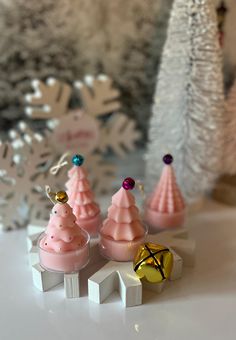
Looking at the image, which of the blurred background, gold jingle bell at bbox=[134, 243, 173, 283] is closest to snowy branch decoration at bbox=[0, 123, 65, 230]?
the blurred background

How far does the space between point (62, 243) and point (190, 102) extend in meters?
0.33

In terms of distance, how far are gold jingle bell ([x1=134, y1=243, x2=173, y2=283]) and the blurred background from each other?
405 mm

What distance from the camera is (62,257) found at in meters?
0.58

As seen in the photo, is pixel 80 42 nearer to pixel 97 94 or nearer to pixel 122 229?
pixel 97 94

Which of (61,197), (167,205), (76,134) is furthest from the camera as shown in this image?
(76,134)

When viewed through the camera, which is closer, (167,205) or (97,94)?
(167,205)

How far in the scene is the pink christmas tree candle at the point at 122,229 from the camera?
61cm

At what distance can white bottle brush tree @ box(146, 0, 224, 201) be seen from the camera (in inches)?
27.7

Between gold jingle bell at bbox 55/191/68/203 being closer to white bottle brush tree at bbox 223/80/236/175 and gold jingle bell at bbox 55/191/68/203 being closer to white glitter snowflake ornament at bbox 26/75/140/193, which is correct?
white glitter snowflake ornament at bbox 26/75/140/193

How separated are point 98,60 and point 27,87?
15cm

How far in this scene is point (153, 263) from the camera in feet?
1.86

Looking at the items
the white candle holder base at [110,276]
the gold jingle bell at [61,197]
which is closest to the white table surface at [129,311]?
the white candle holder base at [110,276]

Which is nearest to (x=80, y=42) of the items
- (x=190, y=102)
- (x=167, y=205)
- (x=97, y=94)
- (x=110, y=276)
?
(x=97, y=94)

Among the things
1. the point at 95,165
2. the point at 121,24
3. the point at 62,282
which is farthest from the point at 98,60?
the point at 62,282
